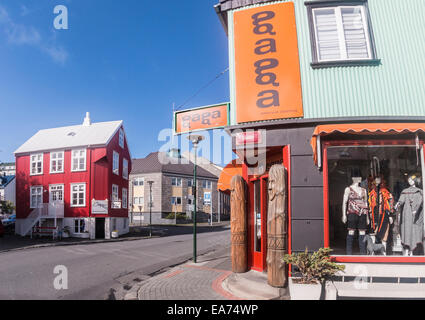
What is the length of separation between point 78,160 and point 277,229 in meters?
23.4

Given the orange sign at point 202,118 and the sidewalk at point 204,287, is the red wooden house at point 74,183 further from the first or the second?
the orange sign at point 202,118

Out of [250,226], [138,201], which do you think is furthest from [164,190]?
[250,226]

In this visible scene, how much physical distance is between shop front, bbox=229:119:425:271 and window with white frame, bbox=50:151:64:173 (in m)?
24.2

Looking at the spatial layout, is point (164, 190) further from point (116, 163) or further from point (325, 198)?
point (325, 198)

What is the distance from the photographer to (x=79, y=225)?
24891 mm

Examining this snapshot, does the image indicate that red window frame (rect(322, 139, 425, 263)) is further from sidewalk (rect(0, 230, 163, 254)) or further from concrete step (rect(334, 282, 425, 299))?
sidewalk (rect(0, 230, 163, 254))

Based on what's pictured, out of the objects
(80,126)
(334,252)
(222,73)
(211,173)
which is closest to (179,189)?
(211,173)

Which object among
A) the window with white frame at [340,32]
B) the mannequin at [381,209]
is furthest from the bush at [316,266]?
the window with white frame at [340,32]

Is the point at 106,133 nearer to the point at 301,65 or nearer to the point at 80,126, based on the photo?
the point at 80,126

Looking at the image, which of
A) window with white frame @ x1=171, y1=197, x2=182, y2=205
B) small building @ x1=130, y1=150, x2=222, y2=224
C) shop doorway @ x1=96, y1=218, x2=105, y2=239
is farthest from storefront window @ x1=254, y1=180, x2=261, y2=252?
window with white frame @ x1=171, y1=197, x2=182, y2=205

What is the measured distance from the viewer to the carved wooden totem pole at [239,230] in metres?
7.70

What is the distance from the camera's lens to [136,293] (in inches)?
274

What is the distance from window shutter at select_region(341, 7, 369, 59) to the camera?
7.10 meters

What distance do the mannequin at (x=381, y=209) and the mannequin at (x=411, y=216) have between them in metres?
0.21
